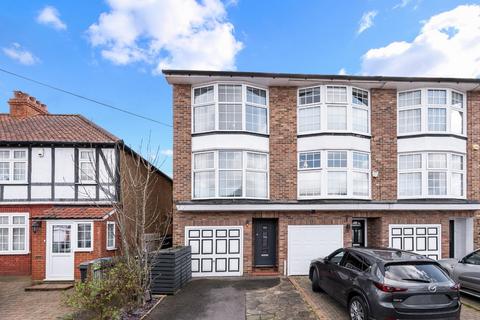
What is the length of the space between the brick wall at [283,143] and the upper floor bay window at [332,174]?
36 cm

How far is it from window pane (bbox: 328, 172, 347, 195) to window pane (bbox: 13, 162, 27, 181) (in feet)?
38.2

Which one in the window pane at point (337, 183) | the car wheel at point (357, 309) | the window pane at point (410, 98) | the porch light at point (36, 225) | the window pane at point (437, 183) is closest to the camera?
the car wheel at point (357, 309)

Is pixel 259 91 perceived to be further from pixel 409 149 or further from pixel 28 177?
pixel 28 177

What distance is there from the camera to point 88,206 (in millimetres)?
11625

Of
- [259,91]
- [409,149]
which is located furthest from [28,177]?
[409,149]

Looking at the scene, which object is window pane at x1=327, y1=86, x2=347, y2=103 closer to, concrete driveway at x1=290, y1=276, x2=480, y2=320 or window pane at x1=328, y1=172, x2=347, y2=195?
window pane at x1=328, y1=172, x2=347, y2=195

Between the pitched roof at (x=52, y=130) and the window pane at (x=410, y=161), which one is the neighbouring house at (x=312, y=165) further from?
the pitched roof at (x=52, y=130)

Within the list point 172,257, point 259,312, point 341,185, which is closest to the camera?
point 259,312

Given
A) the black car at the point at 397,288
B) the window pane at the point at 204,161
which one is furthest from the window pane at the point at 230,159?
the black car at the point at 397,288

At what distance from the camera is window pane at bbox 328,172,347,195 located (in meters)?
11.5

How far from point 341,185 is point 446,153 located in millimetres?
4329

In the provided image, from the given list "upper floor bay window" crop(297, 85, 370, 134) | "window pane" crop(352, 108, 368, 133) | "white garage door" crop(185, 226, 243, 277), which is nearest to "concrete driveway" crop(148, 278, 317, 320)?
"white garage door" crop(185, 226, 243, 277)

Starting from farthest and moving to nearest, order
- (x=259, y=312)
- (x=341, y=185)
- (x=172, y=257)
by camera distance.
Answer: (x=341, y=185), (x=172, y=257), (x=259, y=312)

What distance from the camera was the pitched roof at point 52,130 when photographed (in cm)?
1180
